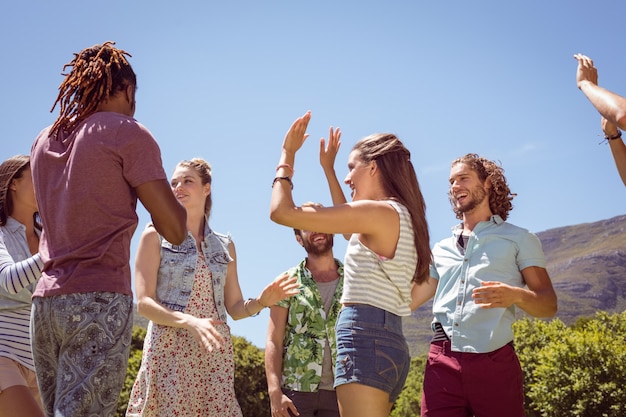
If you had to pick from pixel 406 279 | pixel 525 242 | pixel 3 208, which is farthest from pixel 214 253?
pixel 525 242

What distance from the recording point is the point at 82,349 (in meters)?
3.09

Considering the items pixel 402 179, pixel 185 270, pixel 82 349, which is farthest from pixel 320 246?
pixel 82 349

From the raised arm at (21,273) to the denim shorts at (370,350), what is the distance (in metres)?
1.62

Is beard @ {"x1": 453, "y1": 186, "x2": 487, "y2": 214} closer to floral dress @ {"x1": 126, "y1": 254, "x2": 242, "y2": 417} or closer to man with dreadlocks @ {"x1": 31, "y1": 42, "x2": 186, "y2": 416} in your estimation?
floral dress @ {"x1": 126, "y1": 254, "x2": 242, "y2": 417}

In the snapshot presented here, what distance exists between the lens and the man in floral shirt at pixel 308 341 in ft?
17.6

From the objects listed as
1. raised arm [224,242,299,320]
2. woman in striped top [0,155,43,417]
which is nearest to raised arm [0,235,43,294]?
woman in striped top [0,155,43,417]

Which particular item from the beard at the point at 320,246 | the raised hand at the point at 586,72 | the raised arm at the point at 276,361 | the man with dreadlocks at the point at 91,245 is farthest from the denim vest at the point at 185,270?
the raised hand at the point at 586,72

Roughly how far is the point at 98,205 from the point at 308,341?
2.66m

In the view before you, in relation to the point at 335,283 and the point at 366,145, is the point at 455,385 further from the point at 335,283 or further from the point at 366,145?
the point at 366,145

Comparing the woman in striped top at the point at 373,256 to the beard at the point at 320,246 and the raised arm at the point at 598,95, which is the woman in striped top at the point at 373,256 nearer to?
the raised arm at the point at 598,95

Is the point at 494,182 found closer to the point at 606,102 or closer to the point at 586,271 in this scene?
the point at 606,102

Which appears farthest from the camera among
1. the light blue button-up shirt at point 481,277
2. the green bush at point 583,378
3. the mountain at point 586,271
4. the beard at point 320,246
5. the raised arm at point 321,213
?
the mountain at point 586,271

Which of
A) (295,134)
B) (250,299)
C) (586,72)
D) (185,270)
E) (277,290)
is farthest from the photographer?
(250,299)

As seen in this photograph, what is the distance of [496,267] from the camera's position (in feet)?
17.5
